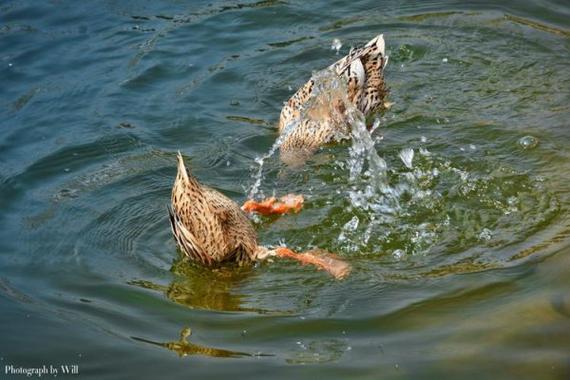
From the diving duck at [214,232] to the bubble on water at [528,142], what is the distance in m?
2.15

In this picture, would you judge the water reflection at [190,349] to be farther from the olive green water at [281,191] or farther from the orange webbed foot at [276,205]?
the orange webbed foot at [276,205]

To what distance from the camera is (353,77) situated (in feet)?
28.6

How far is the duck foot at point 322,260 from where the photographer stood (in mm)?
5949

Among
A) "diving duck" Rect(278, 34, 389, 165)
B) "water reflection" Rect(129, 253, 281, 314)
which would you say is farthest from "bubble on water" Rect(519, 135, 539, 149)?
"water reflection" Rect(129, 253, 281, 314)

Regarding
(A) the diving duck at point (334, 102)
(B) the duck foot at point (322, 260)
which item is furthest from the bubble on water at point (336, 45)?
(B) the duck foot at point (322, 260)

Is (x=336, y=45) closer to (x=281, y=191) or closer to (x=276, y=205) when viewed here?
(x=281, y=191)

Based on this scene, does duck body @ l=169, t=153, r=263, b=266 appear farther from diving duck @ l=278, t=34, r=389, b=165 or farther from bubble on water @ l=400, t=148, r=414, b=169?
diving duck @ l=278, t=34, r=389, b=165

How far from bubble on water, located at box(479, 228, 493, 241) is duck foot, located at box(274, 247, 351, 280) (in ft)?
3.11

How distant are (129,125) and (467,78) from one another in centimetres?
331

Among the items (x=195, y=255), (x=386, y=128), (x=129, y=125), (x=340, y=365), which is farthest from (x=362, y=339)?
(x=129, y=125)

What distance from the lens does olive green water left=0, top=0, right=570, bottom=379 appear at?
5.20m

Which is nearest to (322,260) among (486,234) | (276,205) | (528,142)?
(276,205)

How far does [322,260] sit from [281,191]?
1422 mm

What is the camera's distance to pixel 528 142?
7414 millimetres
